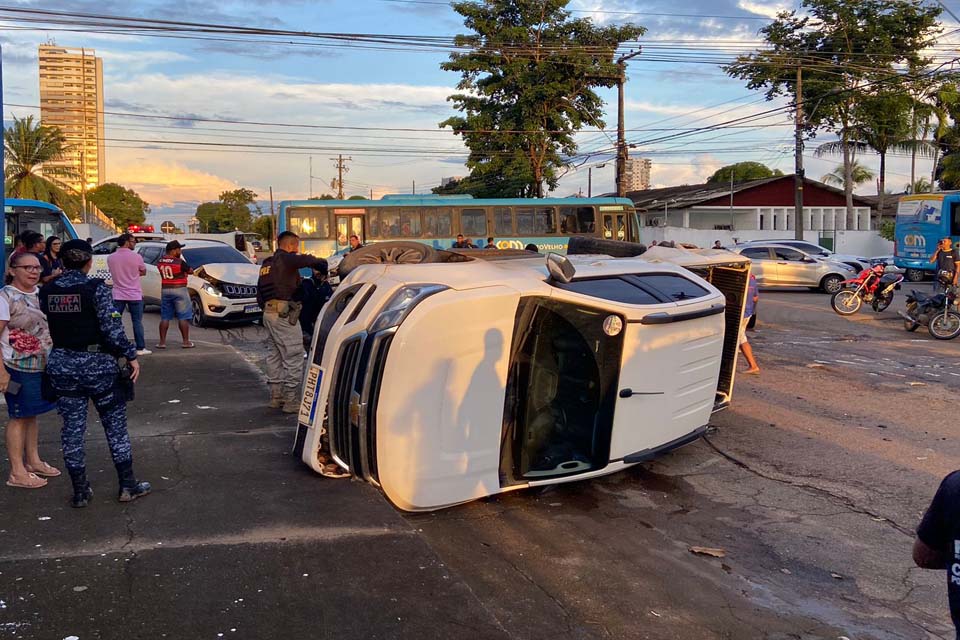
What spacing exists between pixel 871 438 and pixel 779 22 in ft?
127

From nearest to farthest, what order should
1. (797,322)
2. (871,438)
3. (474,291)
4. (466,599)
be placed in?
(466,599)
(474,291)
(871,438)
(797,322)

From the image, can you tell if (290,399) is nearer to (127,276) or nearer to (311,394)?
(311,394)

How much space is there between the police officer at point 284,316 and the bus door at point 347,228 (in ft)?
61.4

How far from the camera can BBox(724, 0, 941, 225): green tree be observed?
40.1 metres

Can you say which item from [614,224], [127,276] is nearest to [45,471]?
[127,276]

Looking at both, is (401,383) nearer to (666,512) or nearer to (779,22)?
(666,512)

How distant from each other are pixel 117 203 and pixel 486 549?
4514 inches

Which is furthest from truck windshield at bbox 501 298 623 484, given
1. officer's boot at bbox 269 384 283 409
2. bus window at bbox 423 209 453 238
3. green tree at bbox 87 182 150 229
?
green tree at bbox 87 182 150 229

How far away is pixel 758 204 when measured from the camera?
52.1 meters

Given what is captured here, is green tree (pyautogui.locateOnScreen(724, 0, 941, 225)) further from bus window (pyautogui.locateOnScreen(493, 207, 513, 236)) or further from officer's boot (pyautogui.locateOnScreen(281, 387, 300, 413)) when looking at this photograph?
officer's boot (pyautogui.locateOnScreen(281, 387, 300, 413))

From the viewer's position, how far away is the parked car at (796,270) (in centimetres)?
2384

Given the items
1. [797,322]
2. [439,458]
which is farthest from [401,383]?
[797,322]

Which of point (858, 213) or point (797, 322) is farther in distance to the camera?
point (858, 213)

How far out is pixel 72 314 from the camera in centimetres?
493
